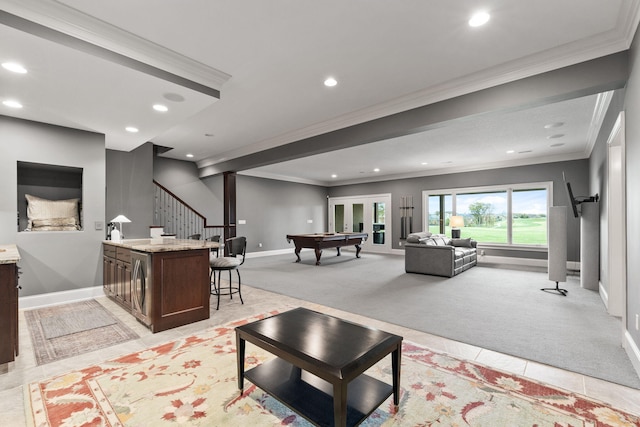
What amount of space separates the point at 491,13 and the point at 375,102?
1.80 m

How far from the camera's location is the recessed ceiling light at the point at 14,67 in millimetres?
2594

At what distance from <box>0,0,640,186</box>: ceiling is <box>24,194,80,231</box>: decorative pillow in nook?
119cm

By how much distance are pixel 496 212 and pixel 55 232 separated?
9.60 m

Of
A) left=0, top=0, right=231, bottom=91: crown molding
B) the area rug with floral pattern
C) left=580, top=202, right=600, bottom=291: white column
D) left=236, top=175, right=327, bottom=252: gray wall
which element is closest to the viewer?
the area rug with floral pattern

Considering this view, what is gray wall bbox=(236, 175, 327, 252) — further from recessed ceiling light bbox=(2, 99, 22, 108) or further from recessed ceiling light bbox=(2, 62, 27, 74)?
recessed ceiling light bbox=(2, 62, 27, 74)

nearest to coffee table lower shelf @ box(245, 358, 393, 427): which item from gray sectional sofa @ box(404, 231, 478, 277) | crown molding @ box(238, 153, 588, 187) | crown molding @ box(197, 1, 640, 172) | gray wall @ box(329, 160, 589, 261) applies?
crown molding @ box(197, 1, 640, 172)

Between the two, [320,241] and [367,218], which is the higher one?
[367,218]

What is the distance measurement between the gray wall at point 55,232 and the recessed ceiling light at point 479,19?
517cm

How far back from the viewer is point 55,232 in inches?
167

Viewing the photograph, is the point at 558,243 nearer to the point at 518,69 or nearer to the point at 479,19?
the point at 518,69

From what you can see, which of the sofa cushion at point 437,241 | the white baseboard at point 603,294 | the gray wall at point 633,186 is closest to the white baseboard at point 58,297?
the sofa cushion at point 437,241

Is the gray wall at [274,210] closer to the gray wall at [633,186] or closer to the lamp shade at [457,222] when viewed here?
the lamp shade at [457,222]

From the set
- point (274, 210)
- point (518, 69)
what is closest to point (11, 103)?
point (518, 69)

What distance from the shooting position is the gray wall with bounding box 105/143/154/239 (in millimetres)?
5391
